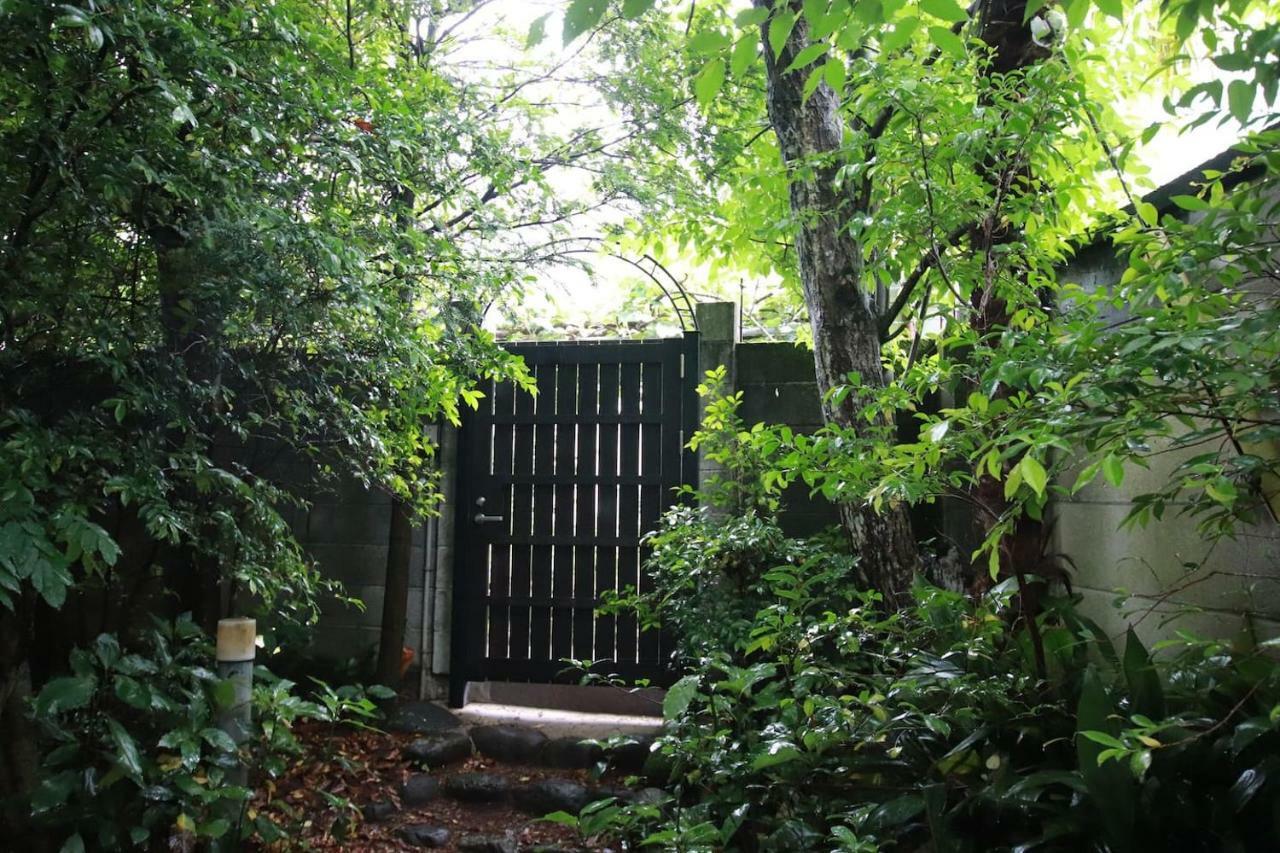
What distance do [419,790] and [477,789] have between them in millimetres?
214

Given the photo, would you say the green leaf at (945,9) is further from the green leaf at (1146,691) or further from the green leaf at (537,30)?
the green leaf at (1146,691)

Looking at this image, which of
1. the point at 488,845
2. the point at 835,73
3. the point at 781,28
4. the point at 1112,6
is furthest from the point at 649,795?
the point at 1112,6

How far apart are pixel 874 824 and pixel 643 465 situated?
2.50 meters

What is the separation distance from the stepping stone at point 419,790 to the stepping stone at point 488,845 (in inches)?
13.5

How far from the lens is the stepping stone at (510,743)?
362cm

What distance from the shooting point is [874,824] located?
5.86 feet

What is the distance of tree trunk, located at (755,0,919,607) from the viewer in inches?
110

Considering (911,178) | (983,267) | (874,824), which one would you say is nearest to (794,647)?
(874,824)

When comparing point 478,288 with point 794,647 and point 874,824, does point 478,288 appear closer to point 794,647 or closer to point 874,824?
point 794,647

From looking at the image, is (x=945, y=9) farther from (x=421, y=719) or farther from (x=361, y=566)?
(x=361, y=566)

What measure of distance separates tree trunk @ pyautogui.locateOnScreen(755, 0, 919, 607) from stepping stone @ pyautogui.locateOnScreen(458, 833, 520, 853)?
4.86 feet

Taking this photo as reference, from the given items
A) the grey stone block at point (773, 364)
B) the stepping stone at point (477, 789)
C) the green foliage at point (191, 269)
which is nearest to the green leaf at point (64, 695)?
the green foliage at point (191, 269)

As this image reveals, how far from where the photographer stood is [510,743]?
3635 mm

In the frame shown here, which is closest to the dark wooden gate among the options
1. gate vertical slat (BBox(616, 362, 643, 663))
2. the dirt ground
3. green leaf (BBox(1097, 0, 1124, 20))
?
gate vertical slat (BBox(616, 362, 643, 663))
